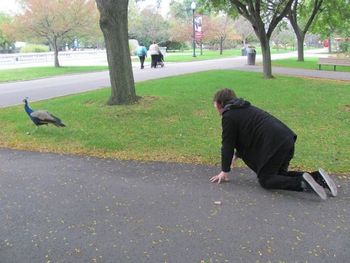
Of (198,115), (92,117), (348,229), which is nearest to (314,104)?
(198,115)

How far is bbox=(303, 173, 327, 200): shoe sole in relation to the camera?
468cm

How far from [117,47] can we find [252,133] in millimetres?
6440

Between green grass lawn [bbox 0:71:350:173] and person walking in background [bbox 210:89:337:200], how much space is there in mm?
1207

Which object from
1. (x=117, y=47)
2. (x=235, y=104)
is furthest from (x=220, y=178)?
(x=117, y=47)

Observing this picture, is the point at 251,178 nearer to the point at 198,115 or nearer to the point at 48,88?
the point at 198,115

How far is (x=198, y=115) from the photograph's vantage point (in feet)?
32.6

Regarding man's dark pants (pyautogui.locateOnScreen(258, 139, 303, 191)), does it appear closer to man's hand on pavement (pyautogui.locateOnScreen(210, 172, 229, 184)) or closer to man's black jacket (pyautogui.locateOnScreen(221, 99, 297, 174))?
man's black jacket (pyautogui.locateOnScreen(221, 99, 297, 174))

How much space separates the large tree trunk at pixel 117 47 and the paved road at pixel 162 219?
16.6 feet

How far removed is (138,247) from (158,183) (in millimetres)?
1692

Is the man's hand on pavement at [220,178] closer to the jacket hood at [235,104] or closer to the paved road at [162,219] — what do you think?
the paved road at [162,219]

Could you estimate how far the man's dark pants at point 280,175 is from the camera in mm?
4887

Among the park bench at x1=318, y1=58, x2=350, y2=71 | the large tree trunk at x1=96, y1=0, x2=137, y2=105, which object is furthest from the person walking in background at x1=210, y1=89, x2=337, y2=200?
the park bench at x1=318, y1=58, x2=350, y2=71

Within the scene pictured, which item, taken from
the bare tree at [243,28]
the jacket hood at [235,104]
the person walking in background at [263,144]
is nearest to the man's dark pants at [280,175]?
the person walking in background at [263,144]

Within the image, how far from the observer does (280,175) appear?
5.01m
